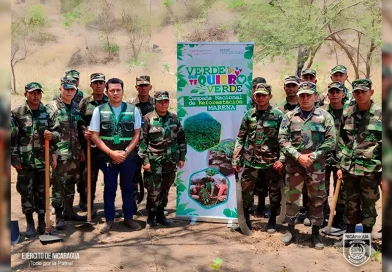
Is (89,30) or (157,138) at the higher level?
(89,30)

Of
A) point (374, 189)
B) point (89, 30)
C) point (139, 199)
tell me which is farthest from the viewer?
point (89, 30)

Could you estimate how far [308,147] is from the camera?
506 centimetres

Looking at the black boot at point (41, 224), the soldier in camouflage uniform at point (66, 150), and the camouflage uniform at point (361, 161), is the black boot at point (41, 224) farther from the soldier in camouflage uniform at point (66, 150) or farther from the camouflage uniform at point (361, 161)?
the camouflage uniform at point (361, 161)

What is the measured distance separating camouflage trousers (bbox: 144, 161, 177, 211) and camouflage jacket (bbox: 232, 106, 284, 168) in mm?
1022

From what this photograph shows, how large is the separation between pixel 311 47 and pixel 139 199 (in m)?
10.0

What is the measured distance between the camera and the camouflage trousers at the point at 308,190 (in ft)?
16.6

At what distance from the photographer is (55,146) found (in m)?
5.41

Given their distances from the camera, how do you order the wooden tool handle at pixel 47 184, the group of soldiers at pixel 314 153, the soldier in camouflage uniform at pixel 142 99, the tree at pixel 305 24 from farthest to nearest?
the tree at pixel 305 24
the soldier in camouflage uniform at pixel 142 99
the wooden tool handle at pixel 47 184
the group of soldiers at pixel 314 153

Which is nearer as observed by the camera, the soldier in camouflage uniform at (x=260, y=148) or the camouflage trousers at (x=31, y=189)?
the camouflage trousers at (x=31, y=189)

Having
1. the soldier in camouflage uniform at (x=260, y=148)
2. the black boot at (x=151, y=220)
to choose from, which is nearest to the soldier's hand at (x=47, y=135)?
the black boot at (x=151, y=220)

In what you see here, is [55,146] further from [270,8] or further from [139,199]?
[270,8]

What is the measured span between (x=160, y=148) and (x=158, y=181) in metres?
0.44

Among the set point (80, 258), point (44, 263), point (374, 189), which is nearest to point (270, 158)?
point (374, 189)

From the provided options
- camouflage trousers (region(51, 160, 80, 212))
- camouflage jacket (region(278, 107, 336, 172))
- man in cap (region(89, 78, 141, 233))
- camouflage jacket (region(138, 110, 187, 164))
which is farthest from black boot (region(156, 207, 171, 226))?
camouflage jacket (region(278, 107, 336, 172))
